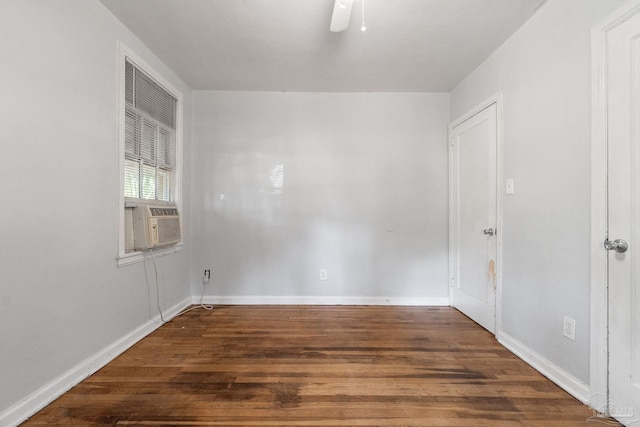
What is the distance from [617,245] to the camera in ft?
4.32

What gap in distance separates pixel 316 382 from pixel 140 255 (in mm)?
1770

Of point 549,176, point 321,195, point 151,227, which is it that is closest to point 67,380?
point 151,227

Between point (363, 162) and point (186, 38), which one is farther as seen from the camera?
point (363, 162)

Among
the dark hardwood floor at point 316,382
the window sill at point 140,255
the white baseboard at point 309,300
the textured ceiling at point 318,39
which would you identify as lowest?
the dark hardwood floor at point 316,382

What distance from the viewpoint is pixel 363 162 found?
307 cm

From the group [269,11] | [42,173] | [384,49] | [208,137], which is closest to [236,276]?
[208,137]

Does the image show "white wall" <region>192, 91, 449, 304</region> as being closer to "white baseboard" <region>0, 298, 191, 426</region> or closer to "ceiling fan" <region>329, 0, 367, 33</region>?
"white baseboard" <region>0, 298, 191, 426</region>

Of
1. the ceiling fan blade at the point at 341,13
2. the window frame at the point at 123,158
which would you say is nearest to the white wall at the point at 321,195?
the window frame at the point at 123,158

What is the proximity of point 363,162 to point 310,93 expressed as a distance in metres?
1.04

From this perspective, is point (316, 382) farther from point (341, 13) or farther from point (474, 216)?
point (341, 13)

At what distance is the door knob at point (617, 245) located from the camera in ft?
4.26

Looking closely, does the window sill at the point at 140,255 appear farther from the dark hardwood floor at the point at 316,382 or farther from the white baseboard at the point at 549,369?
the white baseboard at the point at 549,369

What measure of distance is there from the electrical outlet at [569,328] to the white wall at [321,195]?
1.42 m

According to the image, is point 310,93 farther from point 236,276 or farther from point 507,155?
point 236,276
